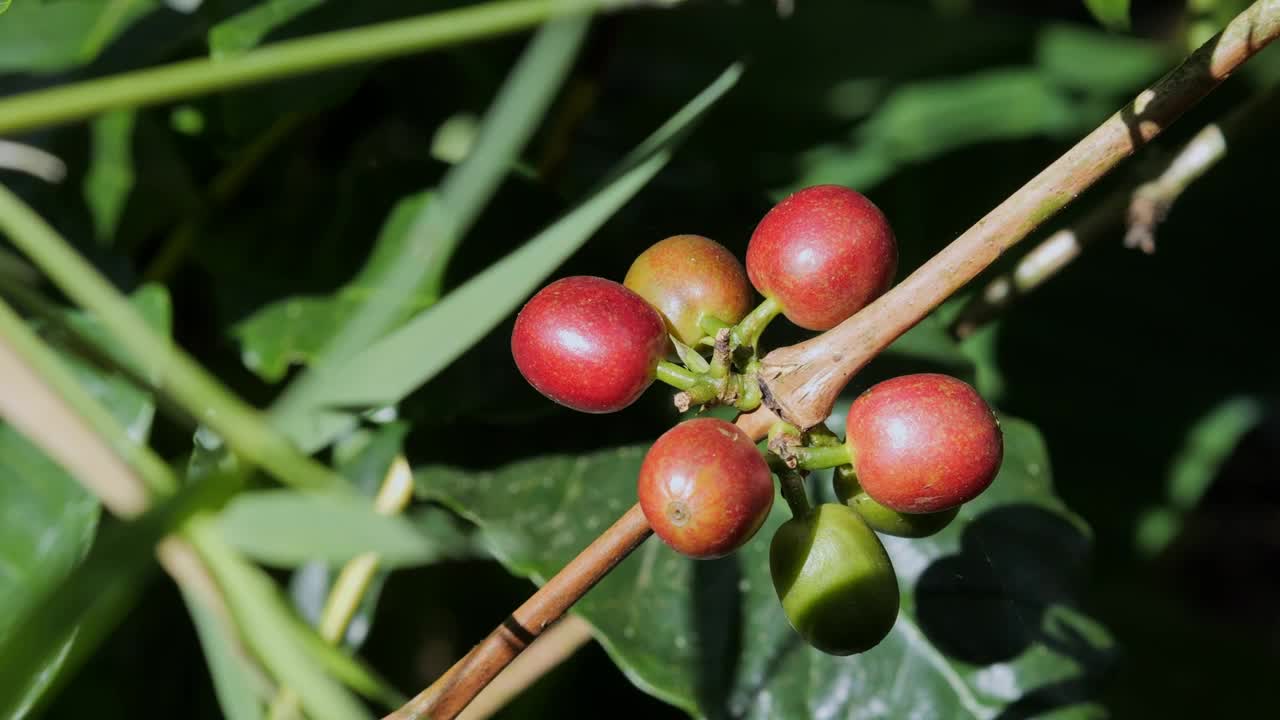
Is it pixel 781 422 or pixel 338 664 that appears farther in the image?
pixel 781 422

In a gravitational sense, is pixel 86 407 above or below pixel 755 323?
above

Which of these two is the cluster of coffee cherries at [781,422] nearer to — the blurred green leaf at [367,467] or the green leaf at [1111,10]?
the green leaf at [1111,10]

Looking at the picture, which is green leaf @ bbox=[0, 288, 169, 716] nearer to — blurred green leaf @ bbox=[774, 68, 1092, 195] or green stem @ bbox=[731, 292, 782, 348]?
green stem @ bbox=[731, 292, 782, 348]

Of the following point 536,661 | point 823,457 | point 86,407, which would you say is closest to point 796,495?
point 823,457

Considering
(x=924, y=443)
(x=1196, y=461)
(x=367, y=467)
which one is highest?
(x=924, y=443)

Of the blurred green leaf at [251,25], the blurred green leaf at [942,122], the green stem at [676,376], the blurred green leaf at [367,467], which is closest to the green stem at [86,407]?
the green stem at [676,376]

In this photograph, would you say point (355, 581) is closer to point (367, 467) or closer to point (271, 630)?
point (367, 467)

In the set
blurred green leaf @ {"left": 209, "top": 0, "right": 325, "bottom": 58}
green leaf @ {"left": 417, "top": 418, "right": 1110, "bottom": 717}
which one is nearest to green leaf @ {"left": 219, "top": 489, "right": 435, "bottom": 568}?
green leaf @ {"left": 417, "top": 418, "right": 1110, "bottom": 717}

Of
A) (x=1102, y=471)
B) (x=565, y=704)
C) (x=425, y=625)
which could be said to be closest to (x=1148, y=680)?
(x=1102, y=471)
